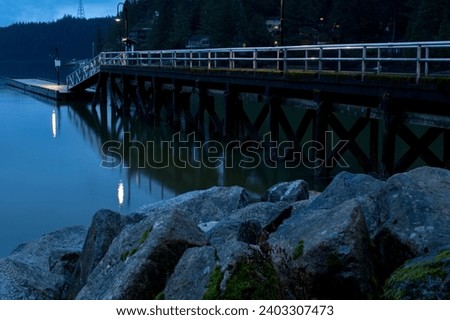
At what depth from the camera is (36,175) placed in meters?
20.0

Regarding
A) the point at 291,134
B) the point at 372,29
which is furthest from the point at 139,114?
the point at 372,29

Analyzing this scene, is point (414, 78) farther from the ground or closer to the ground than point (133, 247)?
farther from the ground

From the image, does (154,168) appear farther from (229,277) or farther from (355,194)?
(229,277)

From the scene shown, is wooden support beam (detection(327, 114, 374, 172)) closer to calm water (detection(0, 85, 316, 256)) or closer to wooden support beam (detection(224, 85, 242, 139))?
calm water (detection(0, 85, 316, 256))

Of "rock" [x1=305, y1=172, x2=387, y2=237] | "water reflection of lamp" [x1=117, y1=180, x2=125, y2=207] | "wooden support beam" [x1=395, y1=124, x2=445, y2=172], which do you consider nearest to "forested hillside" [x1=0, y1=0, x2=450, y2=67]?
"water reflection of lamp" [x1=117, y1=180, x2=125, y2=207]

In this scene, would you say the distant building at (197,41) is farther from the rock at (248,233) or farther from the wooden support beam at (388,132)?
the rock at (248,233)

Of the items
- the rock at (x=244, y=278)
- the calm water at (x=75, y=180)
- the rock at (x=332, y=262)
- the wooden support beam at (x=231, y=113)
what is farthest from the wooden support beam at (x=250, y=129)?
the rock at (x=244, y=278)

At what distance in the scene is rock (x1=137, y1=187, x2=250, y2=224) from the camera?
10.0 metres

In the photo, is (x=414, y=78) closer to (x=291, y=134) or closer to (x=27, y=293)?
(x=291, y=134)

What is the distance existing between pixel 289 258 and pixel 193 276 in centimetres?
87

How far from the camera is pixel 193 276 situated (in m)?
5.22

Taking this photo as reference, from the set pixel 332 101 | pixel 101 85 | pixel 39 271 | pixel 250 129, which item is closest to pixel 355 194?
pixel 39 271

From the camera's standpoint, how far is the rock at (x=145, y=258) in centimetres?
570
